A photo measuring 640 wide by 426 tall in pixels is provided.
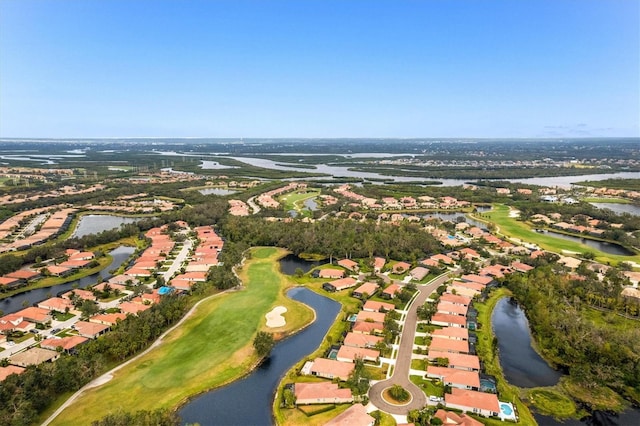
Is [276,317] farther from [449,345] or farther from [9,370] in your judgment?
[9,370]

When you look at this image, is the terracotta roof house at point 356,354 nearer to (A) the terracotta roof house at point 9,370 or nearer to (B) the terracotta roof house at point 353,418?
(B) the terracotta roof house at point 353,418

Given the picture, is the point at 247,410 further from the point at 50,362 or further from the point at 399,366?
the point at 50,362

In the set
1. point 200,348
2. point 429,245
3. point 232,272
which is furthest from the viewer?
point 429,245

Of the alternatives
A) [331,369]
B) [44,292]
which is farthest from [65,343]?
[331,369]

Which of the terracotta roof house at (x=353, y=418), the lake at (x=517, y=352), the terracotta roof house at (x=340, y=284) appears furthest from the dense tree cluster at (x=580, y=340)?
the terracotta roof house at (x=340, y=284)

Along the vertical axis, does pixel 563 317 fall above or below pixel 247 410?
above

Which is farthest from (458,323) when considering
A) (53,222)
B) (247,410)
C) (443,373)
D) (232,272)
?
(53,222)

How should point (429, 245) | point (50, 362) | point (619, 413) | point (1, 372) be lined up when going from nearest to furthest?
1. point (619, 413)
2. point (1, 372)
3. point (50, 362)
4. point (429, 245)

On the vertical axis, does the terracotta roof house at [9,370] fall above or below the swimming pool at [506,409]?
above
